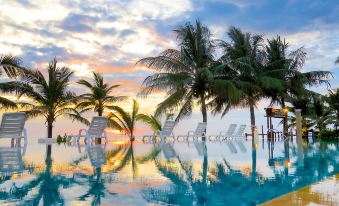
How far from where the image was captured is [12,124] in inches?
490

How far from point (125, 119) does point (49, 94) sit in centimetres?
512

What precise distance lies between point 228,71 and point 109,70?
774 centimetres

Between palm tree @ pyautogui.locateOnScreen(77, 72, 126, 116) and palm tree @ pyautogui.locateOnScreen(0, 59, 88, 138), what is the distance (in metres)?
1.10

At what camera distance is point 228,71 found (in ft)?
83.3

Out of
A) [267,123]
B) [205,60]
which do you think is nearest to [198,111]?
[205,60]

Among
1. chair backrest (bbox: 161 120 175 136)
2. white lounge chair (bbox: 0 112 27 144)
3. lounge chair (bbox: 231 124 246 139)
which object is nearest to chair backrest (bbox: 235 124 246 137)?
lounge chair (bbox: 231 124 246 139)

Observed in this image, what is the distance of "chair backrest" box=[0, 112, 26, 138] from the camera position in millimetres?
12102

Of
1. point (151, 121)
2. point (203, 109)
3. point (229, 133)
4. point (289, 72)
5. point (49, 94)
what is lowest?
point (229, 133)

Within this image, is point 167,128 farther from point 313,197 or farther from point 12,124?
point 313,197

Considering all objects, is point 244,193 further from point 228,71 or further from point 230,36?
point 230,36

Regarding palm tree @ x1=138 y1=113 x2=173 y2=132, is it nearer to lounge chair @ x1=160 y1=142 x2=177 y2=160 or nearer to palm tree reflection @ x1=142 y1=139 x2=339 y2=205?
lounge chair @ x1=160 y1=142 x2=177 y2=160

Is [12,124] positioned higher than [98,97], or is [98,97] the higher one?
[98,97]

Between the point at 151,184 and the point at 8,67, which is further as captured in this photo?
the point at 8,67

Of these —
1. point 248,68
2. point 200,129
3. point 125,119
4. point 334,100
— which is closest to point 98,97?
point 125,119
